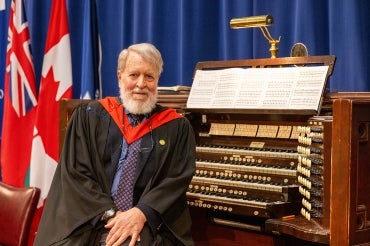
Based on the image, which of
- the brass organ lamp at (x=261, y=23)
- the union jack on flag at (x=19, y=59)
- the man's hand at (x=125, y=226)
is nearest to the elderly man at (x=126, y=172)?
the man's hand at (x=125, y=226)

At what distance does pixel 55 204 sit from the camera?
2750 millimetres

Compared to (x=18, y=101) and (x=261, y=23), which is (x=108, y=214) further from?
(x=18, y=101)

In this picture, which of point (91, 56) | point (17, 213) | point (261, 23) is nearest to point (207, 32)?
point (91, 56)

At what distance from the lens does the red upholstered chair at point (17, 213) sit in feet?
9.55

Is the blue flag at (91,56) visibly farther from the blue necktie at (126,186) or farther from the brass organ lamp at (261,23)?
the blue necktie at (126,186)

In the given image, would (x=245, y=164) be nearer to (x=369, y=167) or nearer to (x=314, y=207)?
(x=314, y=207)

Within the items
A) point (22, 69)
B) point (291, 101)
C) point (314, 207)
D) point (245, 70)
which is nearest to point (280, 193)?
point (314, 207)

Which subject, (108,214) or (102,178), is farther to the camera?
(102,178)

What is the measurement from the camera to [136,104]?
111 inches

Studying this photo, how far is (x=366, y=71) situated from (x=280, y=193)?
1034 mm

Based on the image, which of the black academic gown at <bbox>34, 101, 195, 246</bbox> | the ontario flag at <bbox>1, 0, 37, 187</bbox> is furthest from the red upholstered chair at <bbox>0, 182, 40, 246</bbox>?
the ontario flag at <bbox>1, 0, 37, 187</bbox>

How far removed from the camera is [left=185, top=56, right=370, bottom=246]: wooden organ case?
2.47m

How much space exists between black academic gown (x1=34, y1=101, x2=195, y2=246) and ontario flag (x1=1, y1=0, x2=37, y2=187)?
6.01 feet

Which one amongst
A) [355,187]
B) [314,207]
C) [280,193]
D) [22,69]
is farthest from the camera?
[22,69]
